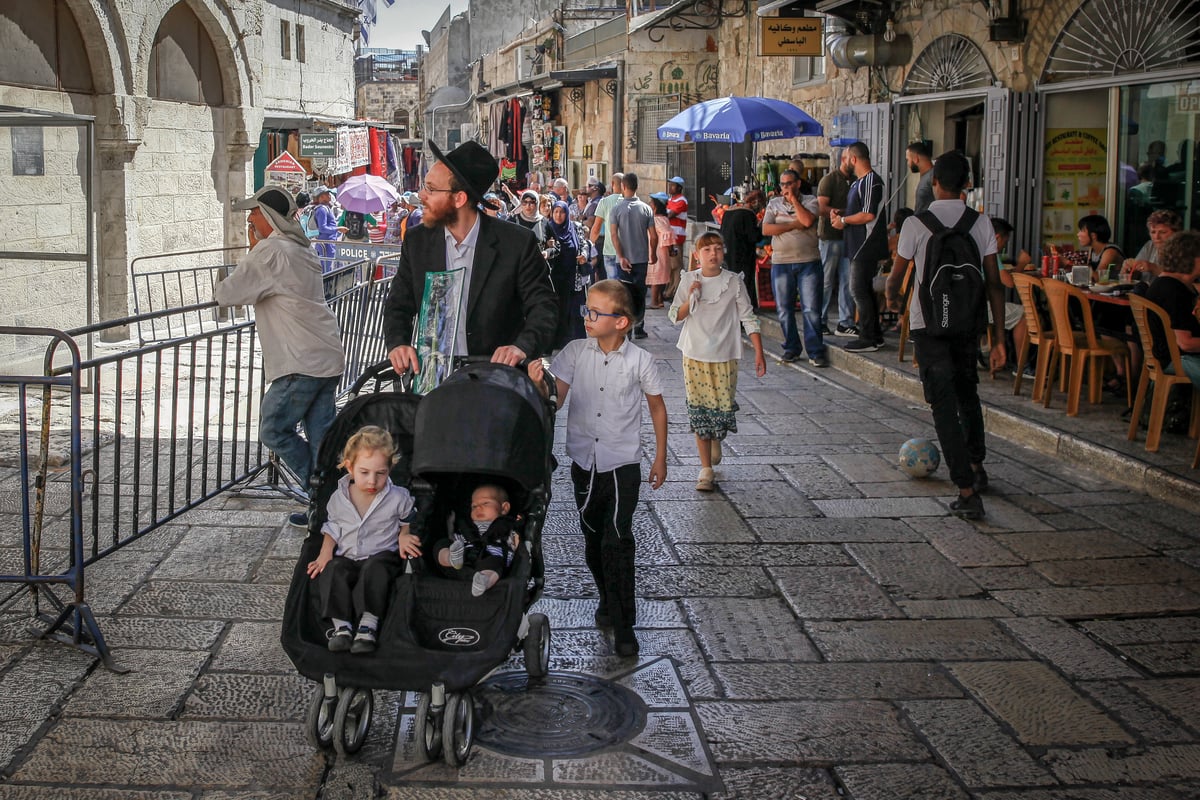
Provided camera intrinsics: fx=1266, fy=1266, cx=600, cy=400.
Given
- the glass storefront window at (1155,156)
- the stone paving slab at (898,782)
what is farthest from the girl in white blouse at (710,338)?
the glass storefront window at (1155,156)

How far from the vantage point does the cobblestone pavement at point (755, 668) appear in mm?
3883

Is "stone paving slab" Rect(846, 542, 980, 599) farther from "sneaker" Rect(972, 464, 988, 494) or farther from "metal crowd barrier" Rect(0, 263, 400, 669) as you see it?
"metal crowd barrier" Rect(0, 263, 400, 669)

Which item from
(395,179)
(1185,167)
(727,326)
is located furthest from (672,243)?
(395,179)

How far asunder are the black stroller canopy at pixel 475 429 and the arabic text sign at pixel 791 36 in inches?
488

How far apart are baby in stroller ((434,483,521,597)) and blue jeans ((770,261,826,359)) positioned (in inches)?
327

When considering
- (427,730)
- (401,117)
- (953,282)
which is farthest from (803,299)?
(401,117)

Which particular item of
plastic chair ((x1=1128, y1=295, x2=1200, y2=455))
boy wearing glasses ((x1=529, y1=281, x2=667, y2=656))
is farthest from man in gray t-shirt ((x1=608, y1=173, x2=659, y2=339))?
boy wearing glasses ((x1=529, y1=281, x2=667, y2=656))

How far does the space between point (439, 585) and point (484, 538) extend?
299 mm

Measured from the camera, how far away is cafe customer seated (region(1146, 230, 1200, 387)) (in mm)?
7578

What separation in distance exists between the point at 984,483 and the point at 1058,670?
2759 millimetres

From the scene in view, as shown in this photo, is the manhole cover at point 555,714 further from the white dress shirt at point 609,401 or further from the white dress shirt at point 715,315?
the white dress shirt at point 715,315

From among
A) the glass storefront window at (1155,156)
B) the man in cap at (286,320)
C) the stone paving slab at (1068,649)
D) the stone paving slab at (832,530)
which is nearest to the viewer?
the stone paving slab at (1068,649)

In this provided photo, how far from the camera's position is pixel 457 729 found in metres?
3.92

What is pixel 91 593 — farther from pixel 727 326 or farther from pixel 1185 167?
pixel 1185 167
